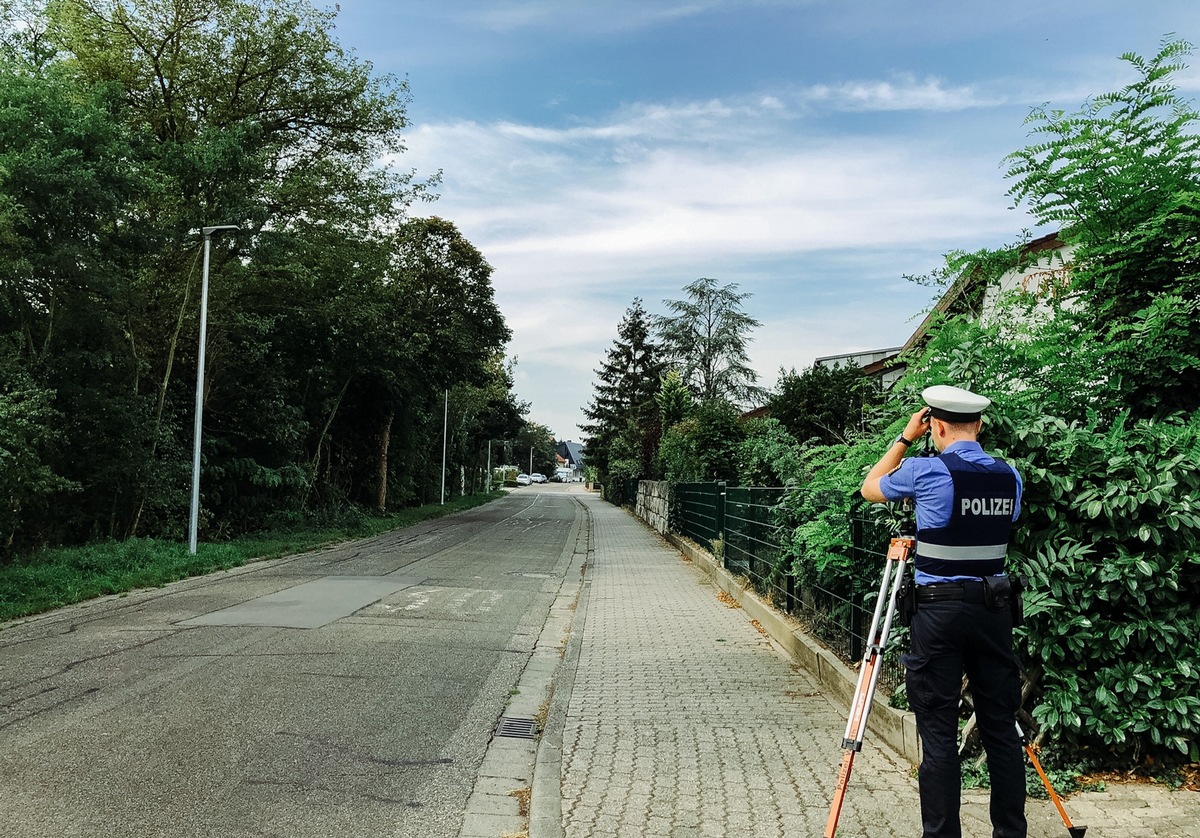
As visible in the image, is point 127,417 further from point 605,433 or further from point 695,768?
point 605,433

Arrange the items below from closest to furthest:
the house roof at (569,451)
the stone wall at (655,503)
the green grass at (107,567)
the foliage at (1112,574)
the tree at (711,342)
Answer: the foliage at (1112,574)
the green grass at (107,567)
the stone wall at (655,503)
the tree at (711,342)
the house roof at (569,451)

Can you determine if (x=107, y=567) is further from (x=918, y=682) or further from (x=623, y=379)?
(x=623, y=379)

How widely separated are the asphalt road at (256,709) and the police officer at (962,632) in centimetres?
218

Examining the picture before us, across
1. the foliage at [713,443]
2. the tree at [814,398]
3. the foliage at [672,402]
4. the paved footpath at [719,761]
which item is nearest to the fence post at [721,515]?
the foliage at [713,443]

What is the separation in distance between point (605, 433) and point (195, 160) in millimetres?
47855

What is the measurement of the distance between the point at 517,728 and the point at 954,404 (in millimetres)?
3678

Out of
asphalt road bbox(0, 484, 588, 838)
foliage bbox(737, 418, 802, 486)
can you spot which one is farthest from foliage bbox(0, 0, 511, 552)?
foliage bbox(737, 418, 802, 486)

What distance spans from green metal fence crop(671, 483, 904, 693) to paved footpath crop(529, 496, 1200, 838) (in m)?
0.47

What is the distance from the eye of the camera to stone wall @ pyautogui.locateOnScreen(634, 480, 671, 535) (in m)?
23.5

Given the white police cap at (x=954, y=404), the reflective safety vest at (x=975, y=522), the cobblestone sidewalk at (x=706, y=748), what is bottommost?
the cobblestone sidewalk at (x=706, y=748)

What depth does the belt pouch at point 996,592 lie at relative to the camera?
3.26 metres

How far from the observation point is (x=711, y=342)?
56.9 m

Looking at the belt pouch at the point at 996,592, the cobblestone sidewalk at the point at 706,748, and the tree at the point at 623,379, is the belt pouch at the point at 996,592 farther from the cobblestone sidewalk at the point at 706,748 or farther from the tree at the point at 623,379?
the tree at the point at 623,379

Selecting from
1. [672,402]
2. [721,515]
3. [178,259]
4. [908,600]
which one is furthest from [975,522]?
[672,402]
